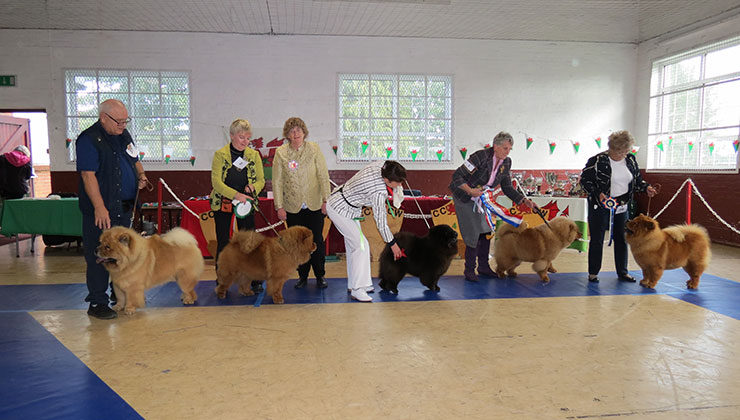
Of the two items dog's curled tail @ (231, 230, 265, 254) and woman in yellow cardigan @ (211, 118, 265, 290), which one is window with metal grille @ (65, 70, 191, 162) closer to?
woman in yellow cardigan @ (211, 118, 265, 290)

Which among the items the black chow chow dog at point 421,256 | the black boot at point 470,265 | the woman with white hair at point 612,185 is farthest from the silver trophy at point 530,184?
the black chow chow dog at point 421,256

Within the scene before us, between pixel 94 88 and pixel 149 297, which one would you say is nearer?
pixel 149 297

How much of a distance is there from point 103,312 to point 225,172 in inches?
61.9

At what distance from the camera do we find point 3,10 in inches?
315

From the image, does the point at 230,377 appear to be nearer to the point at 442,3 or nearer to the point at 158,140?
the point at 442,3

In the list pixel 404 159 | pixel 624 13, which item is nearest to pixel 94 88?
pixel 404 159

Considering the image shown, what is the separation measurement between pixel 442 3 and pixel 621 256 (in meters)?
5.22

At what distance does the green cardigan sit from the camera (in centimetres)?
422

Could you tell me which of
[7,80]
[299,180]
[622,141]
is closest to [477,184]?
[622,141]

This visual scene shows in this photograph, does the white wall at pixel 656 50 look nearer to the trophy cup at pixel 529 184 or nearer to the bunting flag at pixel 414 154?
the trophy cup at pixel 529 184

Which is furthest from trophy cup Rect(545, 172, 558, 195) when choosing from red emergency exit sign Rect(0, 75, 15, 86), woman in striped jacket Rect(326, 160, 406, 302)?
red emergency exit sign Rect(0, 75, 15, 86)

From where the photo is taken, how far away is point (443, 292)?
15.4ft

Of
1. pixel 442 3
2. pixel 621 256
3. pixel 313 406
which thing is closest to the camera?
pixel 313 406

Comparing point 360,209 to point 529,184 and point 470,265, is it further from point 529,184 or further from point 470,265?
point 529,184
